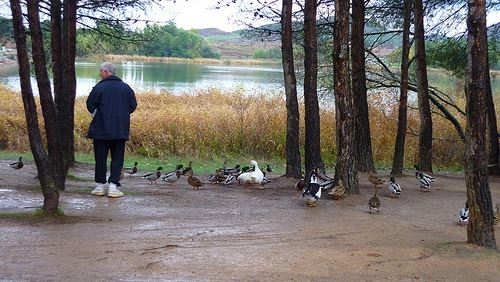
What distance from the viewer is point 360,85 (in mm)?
13203

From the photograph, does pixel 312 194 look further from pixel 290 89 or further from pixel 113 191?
pixel 290 89

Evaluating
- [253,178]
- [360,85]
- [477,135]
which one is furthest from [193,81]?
[477,135]

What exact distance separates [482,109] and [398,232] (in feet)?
7.08

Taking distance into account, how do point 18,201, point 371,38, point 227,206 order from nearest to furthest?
point 18,201 → point 227,206 → point 371,38

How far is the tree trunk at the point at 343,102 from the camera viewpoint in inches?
364

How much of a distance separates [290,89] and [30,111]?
244 inches

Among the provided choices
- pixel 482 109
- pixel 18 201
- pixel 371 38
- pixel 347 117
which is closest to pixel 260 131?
pixel 371 38

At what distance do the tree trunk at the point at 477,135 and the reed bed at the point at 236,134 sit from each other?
12.6m

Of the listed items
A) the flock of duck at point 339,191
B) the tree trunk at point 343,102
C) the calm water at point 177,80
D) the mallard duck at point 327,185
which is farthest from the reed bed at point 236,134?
the tree trunk at point 343,102

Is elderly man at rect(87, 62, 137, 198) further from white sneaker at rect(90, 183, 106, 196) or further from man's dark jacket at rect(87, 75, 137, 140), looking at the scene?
white sneaker at rect(90, 183, 106, 196)

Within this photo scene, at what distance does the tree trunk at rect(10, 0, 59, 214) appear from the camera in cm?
696

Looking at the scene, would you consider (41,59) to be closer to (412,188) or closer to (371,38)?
(412,188)

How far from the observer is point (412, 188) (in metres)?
12.0

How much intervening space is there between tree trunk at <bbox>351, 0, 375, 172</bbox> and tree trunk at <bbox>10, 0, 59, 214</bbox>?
8.00 meters
